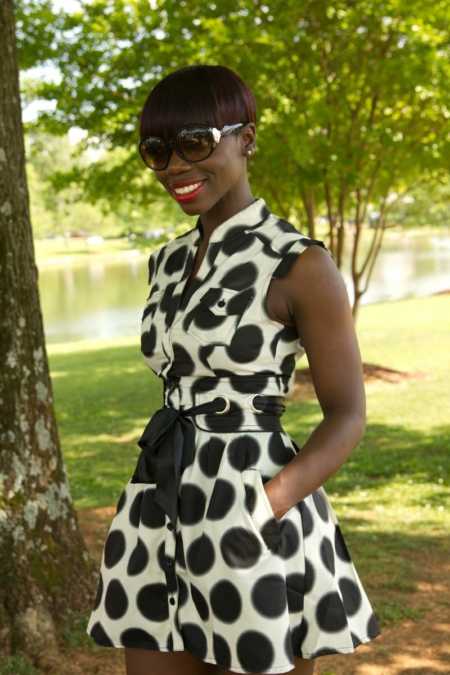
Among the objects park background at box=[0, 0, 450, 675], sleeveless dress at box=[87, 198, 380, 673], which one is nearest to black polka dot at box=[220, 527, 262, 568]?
sleeveless dress at box=[87, 198, 380, 673]

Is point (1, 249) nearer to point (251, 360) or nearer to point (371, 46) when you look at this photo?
point (251, 360)

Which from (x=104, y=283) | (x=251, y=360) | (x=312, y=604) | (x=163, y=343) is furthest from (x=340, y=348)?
(x=104, y=283)

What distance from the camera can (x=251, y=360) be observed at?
7.66 ft

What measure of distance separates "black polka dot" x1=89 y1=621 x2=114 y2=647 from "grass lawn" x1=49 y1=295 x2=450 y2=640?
3181mm

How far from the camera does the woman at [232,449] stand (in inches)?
90.0

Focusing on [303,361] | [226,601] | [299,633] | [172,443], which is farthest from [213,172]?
[303,361]

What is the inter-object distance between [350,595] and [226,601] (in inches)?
13.2

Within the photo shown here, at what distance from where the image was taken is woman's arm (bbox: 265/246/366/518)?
89.6 inches

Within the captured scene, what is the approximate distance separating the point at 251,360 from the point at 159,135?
0.63 metres

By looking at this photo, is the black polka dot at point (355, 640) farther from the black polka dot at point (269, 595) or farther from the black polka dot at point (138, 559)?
the black polka dot at point (138, 559)

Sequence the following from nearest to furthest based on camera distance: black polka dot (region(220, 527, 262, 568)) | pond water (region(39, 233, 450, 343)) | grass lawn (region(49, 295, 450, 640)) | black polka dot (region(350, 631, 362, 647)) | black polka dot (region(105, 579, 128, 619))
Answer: black polka dot (region(220, 527, 262, 568)) < black polka dot (region(350, 631, 362, 647)) < black polka dot (region(105, 579, 128, 619)) < grass lawn (region(49, 295, 450, 640)) < pond water (region(39, 233, 450, 343))

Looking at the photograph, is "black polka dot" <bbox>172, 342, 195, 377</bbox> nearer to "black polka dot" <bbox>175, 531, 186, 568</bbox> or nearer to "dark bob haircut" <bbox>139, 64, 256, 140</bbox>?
"black polka dot" <bbox>175, 531, 186, 568</bbox>

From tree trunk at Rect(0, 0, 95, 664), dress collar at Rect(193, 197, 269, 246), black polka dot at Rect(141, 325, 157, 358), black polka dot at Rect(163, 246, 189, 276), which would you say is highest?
dress collar at Rect(193, 197, 269, 246)

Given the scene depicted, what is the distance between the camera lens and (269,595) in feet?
7.48
